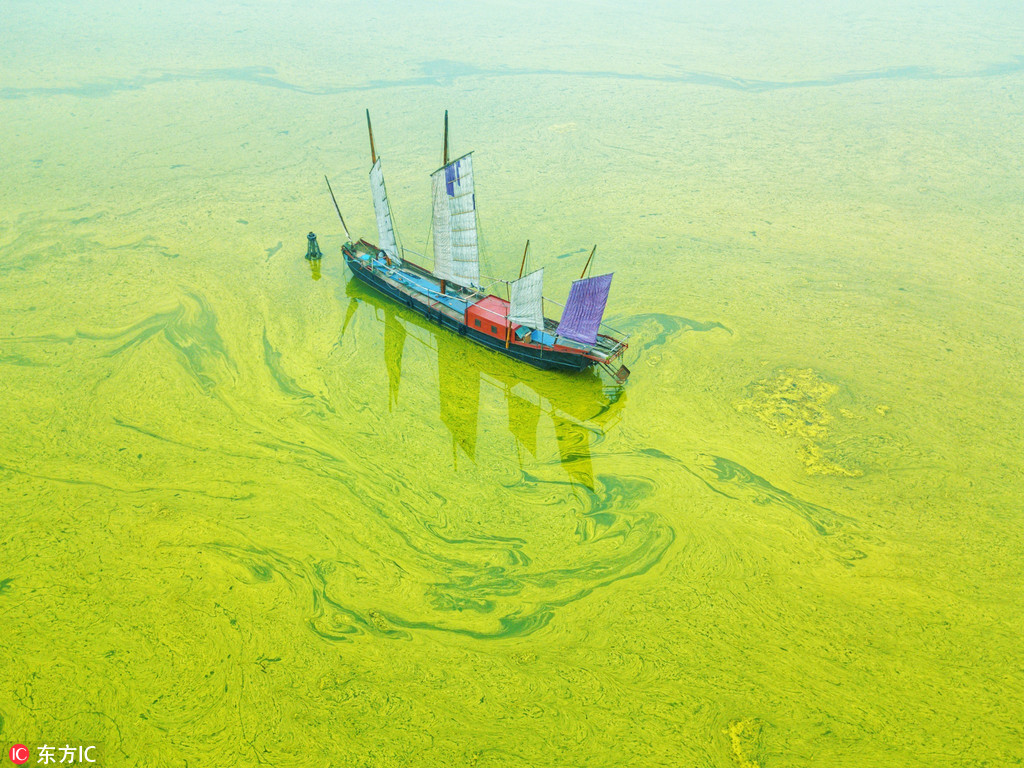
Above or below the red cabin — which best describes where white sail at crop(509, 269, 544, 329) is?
above

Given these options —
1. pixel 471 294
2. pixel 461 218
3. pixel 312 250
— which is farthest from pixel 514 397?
pixel 312 250

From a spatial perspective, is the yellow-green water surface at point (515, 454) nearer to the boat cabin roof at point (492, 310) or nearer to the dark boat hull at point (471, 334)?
the dark boat hull at point (471, 334)

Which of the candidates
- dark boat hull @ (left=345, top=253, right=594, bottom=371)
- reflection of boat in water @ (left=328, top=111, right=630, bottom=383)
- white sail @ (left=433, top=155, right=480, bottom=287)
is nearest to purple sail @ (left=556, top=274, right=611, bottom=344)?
reflection of boat in water @ (left=328, top=111, right=630, bottom=383)

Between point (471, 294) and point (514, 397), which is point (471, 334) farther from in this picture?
point (514, 397)

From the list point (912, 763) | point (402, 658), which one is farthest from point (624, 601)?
point (912, 763)

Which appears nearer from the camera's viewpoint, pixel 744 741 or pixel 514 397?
pixel 744 741

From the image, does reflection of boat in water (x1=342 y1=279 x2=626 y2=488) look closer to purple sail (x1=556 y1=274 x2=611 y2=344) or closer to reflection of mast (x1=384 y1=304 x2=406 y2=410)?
reflection of mast (x1=384 y1=304 x2=406 y2=410)
